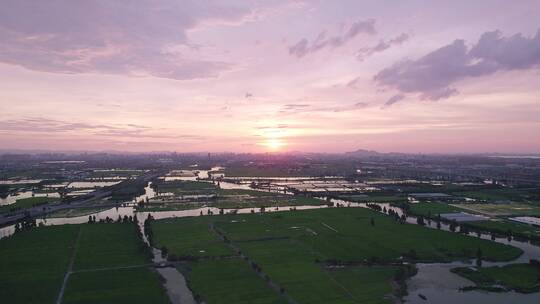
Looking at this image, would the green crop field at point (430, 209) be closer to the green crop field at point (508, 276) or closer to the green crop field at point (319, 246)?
the green crop field at point (319, 246)

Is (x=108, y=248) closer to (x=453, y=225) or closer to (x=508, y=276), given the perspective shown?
(x=508, y=276)

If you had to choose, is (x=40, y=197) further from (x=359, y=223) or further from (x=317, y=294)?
(x=317, y=294)

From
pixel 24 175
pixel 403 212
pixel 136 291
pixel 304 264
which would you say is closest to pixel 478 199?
pixel 403 212

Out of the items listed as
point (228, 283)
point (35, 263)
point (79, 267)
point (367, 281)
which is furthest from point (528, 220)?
point (35, 263)

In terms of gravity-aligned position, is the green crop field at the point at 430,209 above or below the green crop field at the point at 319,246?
above

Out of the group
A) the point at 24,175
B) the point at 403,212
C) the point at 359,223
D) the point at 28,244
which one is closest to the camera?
the point at 28,244

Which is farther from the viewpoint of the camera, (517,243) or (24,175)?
(24,175)

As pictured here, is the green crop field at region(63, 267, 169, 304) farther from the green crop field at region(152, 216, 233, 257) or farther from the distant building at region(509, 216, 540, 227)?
the distant building at region(509, 216, 540, 227)

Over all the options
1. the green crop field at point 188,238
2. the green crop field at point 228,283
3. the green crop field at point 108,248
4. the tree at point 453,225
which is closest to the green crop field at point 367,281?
the green crop field at point 228,283
